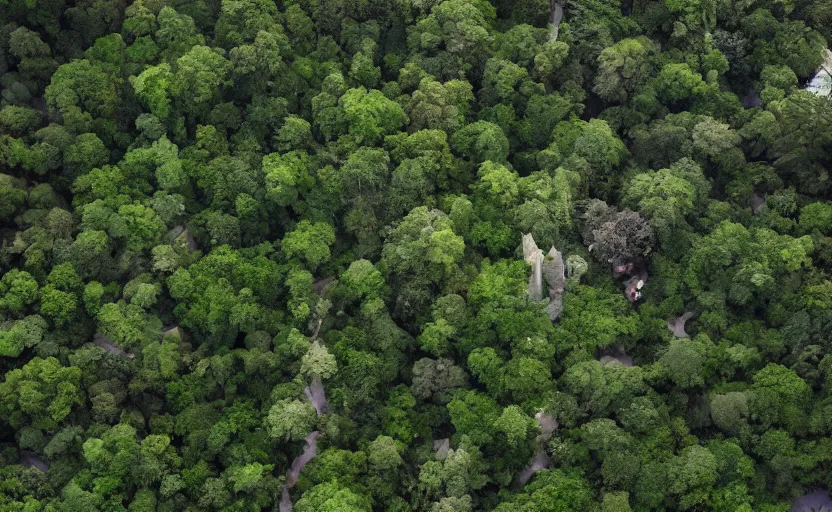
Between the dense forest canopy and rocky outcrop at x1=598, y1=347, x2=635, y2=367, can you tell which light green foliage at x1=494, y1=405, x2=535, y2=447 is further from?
rocky outcrop at x1=598, y1=347, x2=635, y2=367

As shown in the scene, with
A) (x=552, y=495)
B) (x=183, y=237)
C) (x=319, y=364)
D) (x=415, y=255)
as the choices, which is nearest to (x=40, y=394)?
(x=183, y=237)

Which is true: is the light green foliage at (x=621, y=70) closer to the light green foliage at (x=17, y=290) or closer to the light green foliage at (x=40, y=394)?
the light green foliage at (x=17, y=290)

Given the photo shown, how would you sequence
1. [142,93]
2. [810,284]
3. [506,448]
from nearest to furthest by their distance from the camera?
[506,448], [810,284], [142,93]

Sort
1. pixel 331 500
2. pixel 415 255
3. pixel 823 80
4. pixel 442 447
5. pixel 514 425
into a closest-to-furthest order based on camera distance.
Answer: pixel 331 500, pixel 514 425, pixel 442 447, pixel 415 255, pixel 823 80

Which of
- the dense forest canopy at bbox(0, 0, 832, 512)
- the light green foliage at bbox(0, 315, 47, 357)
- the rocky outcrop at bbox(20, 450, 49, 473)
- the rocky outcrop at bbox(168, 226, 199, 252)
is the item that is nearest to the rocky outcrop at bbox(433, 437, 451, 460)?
the dense forest canopy at bbox(0, 0, 832, 512)

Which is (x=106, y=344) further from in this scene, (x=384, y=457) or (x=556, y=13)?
(x=556, y=13)

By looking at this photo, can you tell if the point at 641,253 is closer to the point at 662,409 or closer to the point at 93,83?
the point at 662,409

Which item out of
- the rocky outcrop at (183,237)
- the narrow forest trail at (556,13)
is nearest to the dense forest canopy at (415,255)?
the rocky outcrop at (183,237)

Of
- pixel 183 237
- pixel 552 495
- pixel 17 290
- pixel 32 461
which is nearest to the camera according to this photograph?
pixel 552 495

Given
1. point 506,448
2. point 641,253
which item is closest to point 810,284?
point 641,253
